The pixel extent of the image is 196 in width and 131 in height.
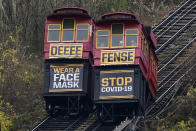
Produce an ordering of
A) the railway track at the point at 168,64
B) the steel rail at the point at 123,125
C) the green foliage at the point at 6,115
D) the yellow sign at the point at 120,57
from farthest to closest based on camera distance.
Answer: the green foliage at the point at 6,115 < the railway track at the point at 168,64 < the yellow sign at the point at 120,57 < the steel rail at the point at 123,125

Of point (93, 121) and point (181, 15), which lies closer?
point (93, 121)

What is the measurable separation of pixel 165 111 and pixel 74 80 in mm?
4768

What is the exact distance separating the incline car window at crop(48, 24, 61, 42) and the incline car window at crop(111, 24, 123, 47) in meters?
2.53

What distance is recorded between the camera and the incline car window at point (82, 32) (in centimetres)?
3750

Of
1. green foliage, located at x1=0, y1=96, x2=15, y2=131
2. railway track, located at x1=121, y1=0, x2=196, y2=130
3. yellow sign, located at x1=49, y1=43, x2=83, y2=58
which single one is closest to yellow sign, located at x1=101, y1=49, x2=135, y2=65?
yellow sign, located at x1=49, y1=43, x2=83, y2=58

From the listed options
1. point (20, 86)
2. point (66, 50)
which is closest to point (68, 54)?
point (66, 50)

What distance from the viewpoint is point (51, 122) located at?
38.2m

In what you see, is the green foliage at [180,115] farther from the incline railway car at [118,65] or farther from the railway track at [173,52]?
the incline railway car at [118,65]

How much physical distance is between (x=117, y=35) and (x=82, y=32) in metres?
1.72

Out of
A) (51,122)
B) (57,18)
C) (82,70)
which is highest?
(57,18)

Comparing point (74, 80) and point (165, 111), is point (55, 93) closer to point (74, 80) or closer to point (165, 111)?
point (74, 80)

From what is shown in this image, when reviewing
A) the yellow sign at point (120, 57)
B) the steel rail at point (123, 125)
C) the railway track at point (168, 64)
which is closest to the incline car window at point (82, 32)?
the yellow sign at point (120, 57)

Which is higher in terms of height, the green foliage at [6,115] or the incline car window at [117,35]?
the incline car window at [117,35]

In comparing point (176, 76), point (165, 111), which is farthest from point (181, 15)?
point (165, 111)
